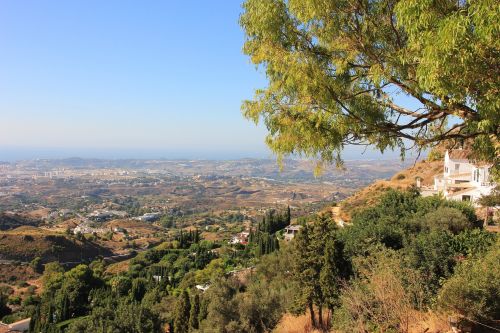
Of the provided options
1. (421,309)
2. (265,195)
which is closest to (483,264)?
(421,309)

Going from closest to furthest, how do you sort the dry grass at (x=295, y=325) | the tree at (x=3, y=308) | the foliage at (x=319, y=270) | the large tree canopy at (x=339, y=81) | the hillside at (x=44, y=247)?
the large tree canopy at (x=339, y=81) → the foliage at (x=319, y=270) → the dry grass at (x=295, y=325) → the tree at (x=3, y=308) → the hillside at (x=44, y=247)

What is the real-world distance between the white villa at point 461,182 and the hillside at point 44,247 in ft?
162

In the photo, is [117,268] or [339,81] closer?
[339,81]

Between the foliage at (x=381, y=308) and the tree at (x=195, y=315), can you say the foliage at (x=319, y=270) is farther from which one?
the tree at (x=195, y=315)

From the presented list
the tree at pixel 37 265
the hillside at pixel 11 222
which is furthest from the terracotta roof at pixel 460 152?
the hillside at pixel 11 222

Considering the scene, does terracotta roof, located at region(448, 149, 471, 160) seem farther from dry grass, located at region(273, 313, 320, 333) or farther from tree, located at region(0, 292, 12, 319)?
tree, located at region(0, 292, 12, 319)

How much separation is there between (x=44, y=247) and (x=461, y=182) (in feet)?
175

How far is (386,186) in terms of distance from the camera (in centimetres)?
3916

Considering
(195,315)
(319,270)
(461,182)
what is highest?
(461,182)

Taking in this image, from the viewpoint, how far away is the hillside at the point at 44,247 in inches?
2115

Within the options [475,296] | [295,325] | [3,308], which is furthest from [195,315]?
[3,308]

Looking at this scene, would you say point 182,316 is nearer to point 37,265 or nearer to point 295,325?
point 295,325

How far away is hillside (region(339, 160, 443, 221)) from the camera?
34.8 meters

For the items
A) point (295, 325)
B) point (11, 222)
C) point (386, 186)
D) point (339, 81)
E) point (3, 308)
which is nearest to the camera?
point (339, 81)
